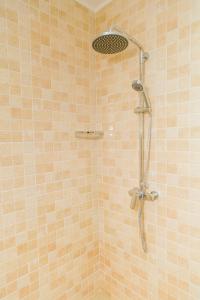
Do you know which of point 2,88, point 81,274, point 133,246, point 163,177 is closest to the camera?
point 2,88

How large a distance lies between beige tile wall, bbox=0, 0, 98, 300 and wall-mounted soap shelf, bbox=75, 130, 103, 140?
0.06 m

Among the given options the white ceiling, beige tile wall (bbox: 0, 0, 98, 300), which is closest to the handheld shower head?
beige tile wall (bbox: 0, 0, 98, 300)

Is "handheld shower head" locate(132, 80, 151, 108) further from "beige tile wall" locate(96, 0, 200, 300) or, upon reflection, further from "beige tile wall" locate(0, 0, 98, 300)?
"beige tile wall" locate(0, 0, 98, 300)

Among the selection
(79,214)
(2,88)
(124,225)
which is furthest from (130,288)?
(2,88)

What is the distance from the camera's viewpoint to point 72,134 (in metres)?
1.31

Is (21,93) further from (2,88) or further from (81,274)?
(81,274)

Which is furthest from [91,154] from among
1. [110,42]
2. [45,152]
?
[110,42]

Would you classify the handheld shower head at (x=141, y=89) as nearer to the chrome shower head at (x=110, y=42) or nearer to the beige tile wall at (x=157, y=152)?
the beige tile wall at (x=157, y=152)

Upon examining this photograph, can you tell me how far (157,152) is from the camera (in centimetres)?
114

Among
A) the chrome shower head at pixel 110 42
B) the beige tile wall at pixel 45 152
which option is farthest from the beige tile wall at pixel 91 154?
the chrome shower head at pixel 110 42

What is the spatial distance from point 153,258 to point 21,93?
4.19 feet

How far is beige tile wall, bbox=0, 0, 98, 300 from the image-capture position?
1.04m

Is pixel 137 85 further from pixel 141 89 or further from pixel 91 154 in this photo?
pixel 91 154

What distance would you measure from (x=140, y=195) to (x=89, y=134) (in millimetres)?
560
